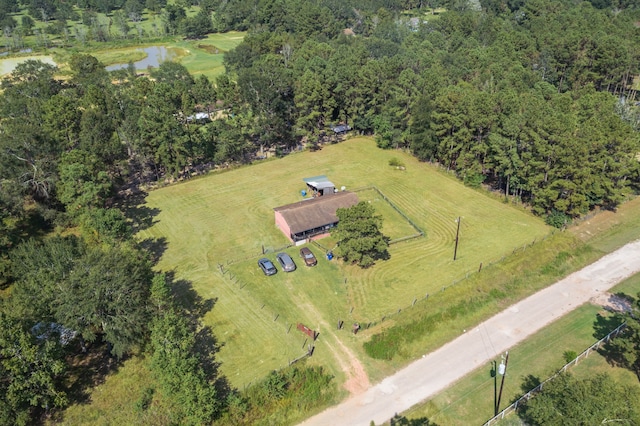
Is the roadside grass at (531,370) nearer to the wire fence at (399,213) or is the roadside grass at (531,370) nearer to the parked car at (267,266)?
the wire fence at (399,213)

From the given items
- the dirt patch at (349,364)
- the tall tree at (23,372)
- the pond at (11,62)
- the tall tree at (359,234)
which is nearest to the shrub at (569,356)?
the dirt patch at (349,364)

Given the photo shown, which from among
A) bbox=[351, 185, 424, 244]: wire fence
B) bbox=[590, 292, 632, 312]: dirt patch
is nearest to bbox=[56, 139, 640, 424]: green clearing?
bbox=[351, 185, 424, 244]: wire fence

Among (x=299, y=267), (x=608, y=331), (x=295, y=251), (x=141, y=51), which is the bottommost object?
(x=299, y=267)

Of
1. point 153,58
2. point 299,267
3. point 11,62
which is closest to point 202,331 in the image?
point 299,267

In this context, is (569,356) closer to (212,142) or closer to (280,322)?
(280,322)

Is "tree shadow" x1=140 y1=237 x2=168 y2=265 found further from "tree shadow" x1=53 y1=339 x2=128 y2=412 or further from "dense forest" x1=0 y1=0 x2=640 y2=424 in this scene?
"tree shadow" x1=53 y1=339 x2=128 y2=412

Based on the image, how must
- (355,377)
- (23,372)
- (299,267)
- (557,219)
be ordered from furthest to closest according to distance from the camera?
(557,219) < (299,267) < (355,377) < (23,372)
